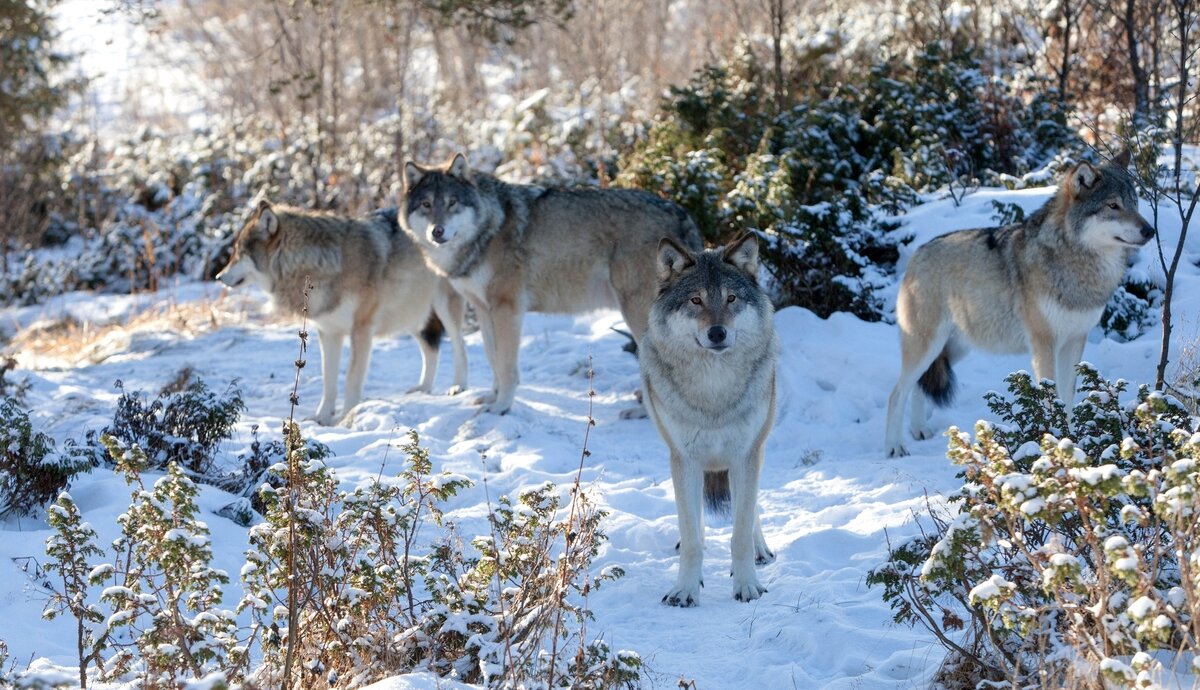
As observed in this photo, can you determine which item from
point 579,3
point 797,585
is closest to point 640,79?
point 579,3

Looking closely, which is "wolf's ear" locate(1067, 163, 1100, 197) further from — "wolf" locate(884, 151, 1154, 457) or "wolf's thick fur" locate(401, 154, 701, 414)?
"wolf's thick fur" locate(401, 154, 701, 414)

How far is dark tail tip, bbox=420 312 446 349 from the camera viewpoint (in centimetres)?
932

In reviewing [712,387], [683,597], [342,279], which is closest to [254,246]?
[342,279]

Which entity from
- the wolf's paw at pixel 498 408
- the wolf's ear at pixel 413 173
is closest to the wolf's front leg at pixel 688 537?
the wolf's paw at pixel 498 408

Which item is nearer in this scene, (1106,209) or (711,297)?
(711,297)

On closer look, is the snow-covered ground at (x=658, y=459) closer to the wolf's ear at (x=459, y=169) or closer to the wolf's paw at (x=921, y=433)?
the wolf's paw at (x=921, y=433)

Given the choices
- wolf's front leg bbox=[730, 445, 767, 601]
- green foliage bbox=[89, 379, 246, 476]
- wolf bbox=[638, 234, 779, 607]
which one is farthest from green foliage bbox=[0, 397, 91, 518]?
wolf's front leg bbox=[730, 445, 767, 601]

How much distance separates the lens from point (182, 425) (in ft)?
22.3

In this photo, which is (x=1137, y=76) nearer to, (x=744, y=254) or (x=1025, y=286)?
(x=1025, y=286)

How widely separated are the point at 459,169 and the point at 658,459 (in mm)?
2720

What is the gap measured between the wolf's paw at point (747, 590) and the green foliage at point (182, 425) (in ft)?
11.4

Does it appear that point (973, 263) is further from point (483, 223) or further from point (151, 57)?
point (151, 57)

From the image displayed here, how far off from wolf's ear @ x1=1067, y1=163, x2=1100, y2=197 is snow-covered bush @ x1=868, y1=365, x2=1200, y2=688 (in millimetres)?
2746

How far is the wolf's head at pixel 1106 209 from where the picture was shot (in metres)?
6.45
